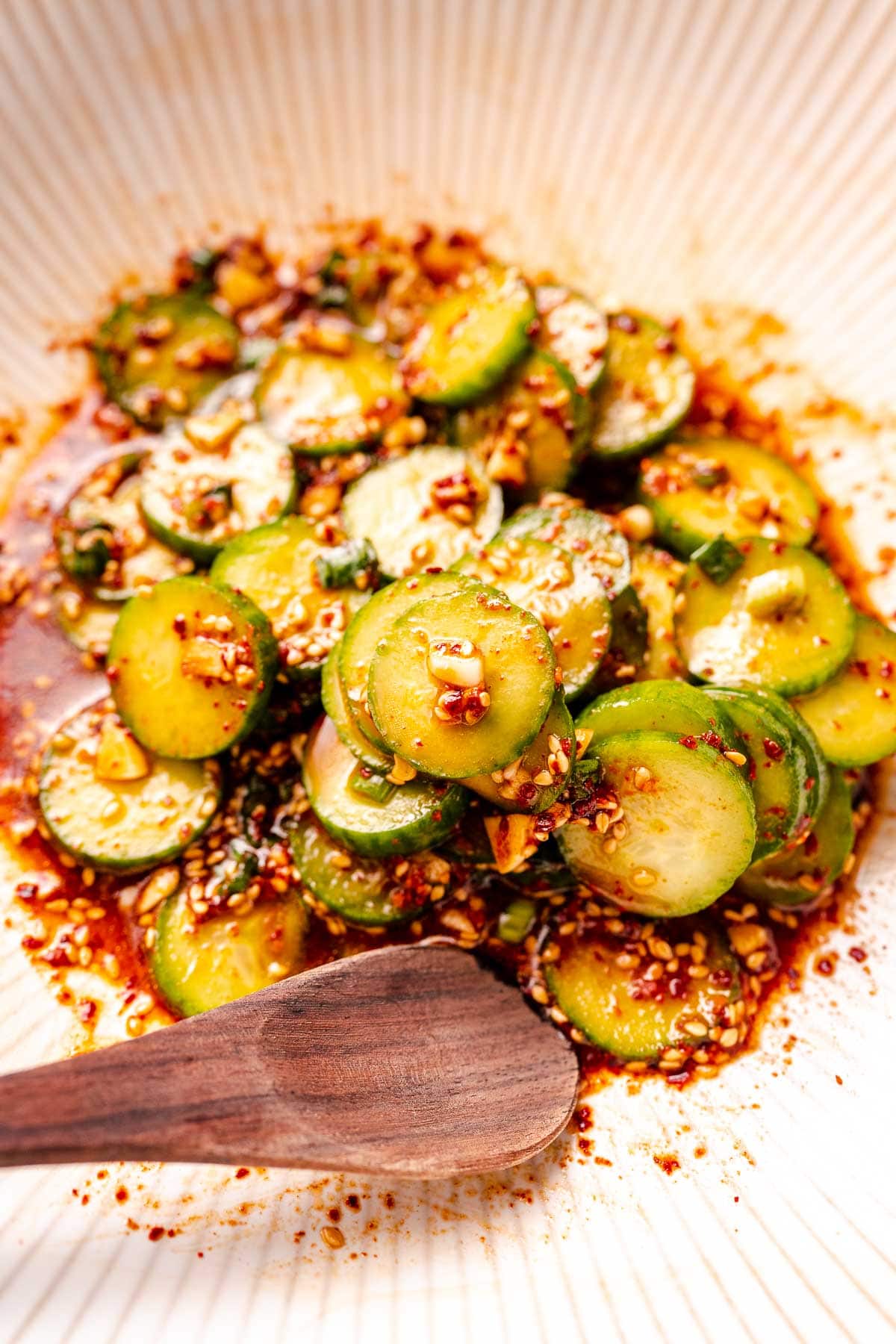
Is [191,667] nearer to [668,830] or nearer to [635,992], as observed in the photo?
[668,830]

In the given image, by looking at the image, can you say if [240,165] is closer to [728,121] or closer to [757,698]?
[728,121]

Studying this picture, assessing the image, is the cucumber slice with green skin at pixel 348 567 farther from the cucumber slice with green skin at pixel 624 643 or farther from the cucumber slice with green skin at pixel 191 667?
the cucumber slice with green skin at pixel 624 643

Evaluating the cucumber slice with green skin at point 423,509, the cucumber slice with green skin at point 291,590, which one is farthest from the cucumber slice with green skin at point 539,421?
the cucumber slice with green skin at point 291,590

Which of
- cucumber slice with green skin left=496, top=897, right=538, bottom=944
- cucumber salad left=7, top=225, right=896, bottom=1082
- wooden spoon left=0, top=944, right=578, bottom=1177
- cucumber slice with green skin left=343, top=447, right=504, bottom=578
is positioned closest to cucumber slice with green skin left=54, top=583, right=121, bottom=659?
cucumber salad left=7, top=225, right=896, bottom=1082

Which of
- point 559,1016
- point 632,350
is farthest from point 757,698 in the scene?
point 632,350

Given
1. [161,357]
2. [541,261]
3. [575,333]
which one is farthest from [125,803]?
[541,261]

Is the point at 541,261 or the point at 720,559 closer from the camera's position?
the point at 720,559
